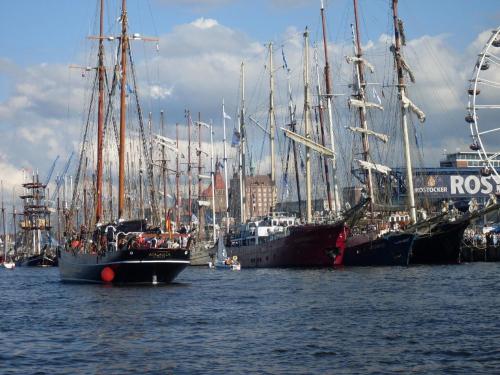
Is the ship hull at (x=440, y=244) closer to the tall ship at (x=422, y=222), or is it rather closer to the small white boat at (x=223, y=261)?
the tall ship at (x=422, y=222)

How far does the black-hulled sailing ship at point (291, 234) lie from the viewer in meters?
96.5

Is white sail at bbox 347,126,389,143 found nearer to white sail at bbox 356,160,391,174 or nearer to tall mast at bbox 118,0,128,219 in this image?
white sail at bbox 356,160,391,174

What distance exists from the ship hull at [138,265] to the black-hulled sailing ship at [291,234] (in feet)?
107

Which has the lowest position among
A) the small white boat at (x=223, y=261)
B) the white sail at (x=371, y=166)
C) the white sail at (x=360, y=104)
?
the small white boat at (x=223, y=261)

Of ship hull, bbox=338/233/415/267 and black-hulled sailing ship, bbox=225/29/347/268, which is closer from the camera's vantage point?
ship hull, bbox=338/233/415/267

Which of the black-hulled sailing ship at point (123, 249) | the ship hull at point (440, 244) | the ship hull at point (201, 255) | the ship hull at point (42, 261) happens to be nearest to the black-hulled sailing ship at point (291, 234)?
the ship hull at point (201, 255)

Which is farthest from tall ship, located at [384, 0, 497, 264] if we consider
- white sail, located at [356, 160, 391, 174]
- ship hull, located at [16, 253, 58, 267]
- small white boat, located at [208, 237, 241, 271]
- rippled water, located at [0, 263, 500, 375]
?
ship hull, located at [16, 253, 58, 267]

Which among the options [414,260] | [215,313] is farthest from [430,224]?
[215,313]

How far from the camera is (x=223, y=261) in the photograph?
11600cm

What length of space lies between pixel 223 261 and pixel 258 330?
7696 cm

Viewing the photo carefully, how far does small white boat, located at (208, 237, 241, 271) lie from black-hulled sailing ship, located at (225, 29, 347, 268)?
1.72 m

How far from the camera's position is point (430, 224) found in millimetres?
93562

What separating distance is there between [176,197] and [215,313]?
350ft

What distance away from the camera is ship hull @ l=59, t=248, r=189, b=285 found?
62.5m
